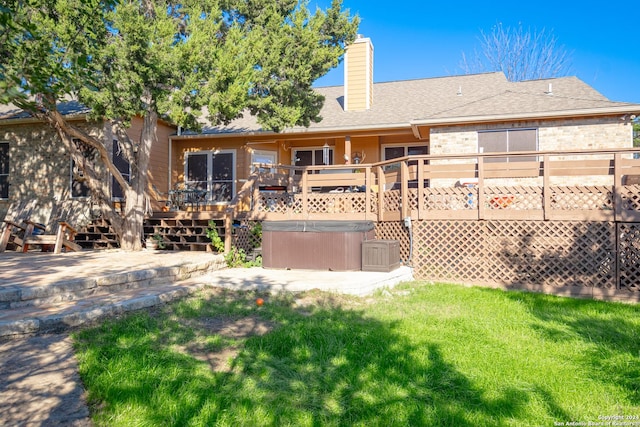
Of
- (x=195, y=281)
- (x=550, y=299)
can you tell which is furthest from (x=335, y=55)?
(x=550, y=299)

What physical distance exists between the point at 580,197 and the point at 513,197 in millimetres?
1018

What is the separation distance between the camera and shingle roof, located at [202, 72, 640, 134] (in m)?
11.2

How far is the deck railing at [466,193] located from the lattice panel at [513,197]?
11 millimetres

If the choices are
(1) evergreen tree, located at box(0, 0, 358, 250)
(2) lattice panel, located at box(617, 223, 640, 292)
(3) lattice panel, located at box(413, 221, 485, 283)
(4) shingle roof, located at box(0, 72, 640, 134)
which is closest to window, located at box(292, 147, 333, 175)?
(4) shingle roof, located at box(0, 72, 640, 134)

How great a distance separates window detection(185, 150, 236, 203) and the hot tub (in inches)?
243

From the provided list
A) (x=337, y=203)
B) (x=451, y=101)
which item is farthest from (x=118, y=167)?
(x=451, y=101)

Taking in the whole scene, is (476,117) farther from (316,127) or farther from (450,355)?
(450,355)

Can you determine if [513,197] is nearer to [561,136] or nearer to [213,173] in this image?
[561,136]

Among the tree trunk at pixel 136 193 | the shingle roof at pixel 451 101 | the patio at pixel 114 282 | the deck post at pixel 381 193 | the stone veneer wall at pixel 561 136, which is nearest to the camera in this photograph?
the patio at pixel 114 282

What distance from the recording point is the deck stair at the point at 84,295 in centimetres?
429

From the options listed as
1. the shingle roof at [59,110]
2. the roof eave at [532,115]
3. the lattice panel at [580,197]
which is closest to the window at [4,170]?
the shingle roof at [59,110]

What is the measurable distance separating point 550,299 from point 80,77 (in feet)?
22.3

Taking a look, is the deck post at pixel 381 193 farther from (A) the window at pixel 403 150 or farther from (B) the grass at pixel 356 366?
(A) the window at pixel 403 150

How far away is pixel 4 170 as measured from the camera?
491 inches
